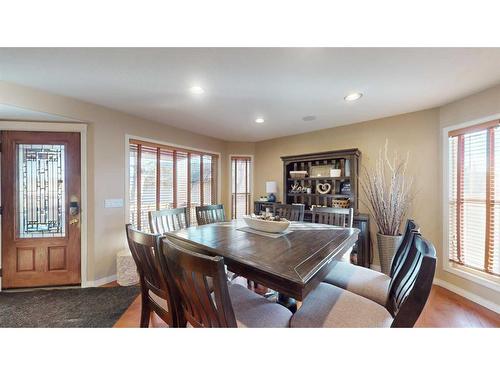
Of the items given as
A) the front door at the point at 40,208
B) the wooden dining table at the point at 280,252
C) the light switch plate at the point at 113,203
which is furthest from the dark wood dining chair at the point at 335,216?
the front door at the point at 40,208

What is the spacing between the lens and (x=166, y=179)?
3.50 meters

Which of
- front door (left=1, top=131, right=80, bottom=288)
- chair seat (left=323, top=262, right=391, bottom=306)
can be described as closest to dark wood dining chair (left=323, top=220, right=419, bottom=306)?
chair seat (left=323, top=262, right=391, bottom=306)

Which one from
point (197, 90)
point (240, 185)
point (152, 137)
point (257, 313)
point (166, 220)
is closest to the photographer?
point (257, 313)

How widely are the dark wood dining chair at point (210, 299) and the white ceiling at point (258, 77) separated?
1.45 m

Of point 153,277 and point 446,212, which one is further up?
point 446,212

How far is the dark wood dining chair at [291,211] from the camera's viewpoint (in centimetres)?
263

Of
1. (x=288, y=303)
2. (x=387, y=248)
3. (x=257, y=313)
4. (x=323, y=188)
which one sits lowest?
(x=288, y=303)

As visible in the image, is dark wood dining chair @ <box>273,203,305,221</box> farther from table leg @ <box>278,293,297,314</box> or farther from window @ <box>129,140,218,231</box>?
window @ <box>129,140,218,231</box>

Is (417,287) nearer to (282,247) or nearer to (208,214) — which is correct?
(282,247)

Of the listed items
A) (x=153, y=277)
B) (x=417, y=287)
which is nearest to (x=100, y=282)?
(x=153, y=277)

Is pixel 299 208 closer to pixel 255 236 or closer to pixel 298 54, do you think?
pixel 255 236

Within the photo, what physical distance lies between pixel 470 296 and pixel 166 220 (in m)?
3.62
